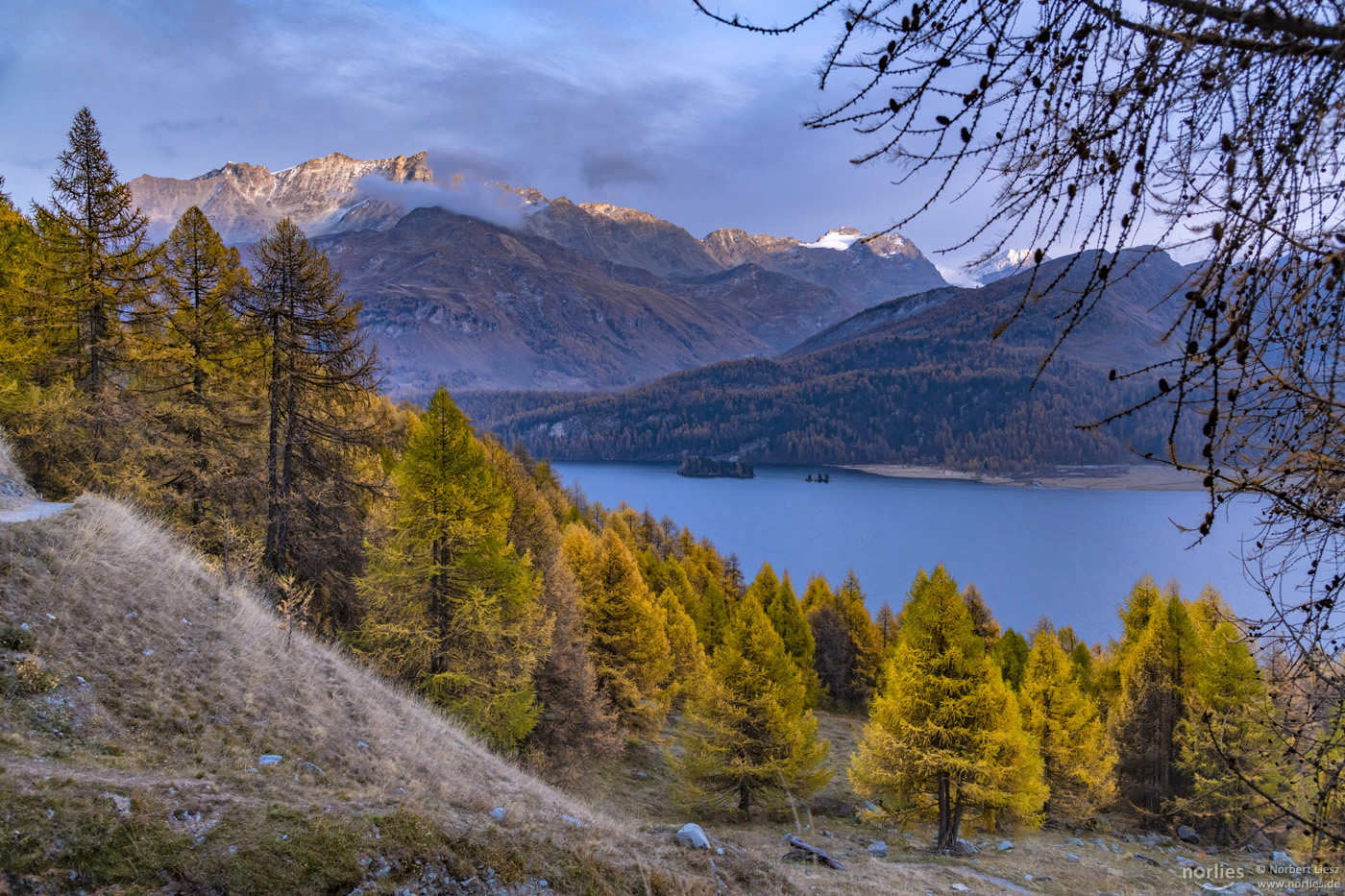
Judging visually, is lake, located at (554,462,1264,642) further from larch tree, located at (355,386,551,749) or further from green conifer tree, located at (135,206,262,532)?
green conifer tree, located at (135,206,262,532)

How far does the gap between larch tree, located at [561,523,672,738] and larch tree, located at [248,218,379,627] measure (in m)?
8.45

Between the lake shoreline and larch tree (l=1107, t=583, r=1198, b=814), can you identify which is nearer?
larch tree (l=1107, t=583, r=1198, b=814)

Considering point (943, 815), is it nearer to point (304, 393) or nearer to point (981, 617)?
point (304, 393)

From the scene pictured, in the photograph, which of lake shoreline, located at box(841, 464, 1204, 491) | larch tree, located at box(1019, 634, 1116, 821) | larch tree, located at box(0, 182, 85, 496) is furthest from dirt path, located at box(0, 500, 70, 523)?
lake shoreline, located at box(841, 464, 1204, 491)

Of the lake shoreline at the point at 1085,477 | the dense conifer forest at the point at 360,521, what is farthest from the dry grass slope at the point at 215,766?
the lake shoreline at the point at 1085,477

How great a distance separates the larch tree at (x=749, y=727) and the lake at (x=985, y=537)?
2461 cm

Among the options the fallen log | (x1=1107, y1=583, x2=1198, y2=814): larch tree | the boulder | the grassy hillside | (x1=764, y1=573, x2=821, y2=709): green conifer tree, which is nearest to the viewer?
the grassy hillside

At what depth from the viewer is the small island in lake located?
531 feet

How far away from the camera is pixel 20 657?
6410mm

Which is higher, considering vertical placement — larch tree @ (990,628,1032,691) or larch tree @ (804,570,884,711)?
larch tree @ (990,628,1032,691)

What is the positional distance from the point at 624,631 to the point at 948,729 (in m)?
10.7

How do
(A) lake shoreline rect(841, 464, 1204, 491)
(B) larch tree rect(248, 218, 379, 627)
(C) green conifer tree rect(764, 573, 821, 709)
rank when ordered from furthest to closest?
(A) lake shoreline rect(841, 464, 1204, 491), (C) green conifer tree rect(764, 573, 821, 709), (B) larch tree rect(248, 218, 379, 627)

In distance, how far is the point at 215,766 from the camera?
629 centimetres

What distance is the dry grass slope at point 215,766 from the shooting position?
15.7 feet
